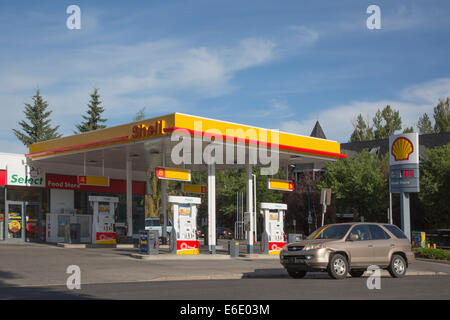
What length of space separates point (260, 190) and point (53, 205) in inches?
1393

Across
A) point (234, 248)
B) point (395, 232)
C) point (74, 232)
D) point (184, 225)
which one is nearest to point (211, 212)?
point (184, 225)

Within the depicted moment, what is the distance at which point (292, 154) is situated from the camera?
28594 mm

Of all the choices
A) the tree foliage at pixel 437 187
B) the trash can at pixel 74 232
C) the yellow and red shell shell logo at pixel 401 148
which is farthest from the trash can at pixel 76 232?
the tree foliage at pixel 437 187

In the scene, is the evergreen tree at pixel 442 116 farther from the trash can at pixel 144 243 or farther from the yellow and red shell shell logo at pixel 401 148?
the trash can at pixel 144 243

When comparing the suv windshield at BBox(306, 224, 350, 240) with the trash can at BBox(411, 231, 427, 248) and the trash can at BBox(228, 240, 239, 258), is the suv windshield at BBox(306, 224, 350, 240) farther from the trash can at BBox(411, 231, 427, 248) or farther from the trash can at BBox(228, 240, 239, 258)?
the trash can at BBox(411, 231, 427, 248)

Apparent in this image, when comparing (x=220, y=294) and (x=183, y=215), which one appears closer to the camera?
(x=220, y=294)

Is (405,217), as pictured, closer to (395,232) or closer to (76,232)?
(395,232)

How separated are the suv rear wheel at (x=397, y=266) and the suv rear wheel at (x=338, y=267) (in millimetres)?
1761

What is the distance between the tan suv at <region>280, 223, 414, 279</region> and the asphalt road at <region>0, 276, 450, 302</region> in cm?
99

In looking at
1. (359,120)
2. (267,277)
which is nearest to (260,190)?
(359,120)

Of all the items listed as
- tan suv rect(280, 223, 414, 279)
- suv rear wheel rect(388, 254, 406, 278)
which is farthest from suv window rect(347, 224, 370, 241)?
suv rear wheel rect(388, 254, 406, 278)

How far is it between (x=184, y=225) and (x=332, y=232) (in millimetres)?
10142

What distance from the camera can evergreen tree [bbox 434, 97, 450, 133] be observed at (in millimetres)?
80312

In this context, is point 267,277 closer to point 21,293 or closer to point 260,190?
point 21,293
